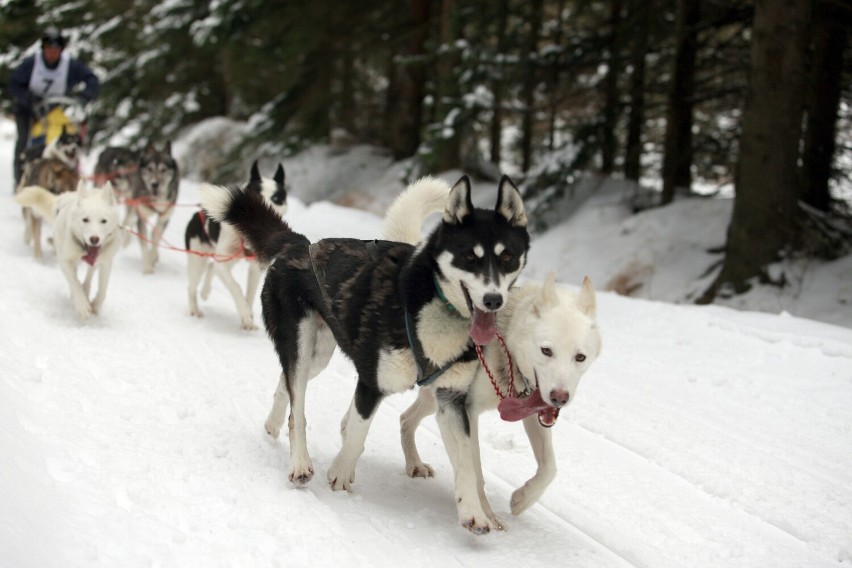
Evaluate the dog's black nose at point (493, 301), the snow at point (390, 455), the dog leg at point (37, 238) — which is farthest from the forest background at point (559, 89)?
the dog's black nose at point (493, 301)

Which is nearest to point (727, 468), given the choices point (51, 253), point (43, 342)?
point (43, 342)

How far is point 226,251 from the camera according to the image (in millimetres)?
6820

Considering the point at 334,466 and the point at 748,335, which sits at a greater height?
the point at 334,466

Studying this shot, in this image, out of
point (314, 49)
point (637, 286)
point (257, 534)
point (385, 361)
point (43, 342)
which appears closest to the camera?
point (257, 534)

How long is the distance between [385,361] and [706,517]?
5.82ft

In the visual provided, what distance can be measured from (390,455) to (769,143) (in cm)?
568

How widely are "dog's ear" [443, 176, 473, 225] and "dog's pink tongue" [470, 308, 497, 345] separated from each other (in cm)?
42

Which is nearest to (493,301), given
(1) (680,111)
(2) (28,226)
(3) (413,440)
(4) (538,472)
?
Result: (4) (538,472)

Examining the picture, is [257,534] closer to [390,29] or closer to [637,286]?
[637,286]

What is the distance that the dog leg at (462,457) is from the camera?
126 inches

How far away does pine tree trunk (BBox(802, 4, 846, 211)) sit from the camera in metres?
9.23

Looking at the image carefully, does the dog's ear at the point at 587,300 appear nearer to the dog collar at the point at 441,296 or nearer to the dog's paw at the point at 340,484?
the dog collar at the point at 441,296

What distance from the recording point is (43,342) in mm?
→ 5230

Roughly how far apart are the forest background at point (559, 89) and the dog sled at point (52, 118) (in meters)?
2.27
